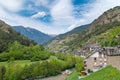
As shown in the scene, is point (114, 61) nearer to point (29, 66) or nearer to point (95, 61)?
point (95, 61)

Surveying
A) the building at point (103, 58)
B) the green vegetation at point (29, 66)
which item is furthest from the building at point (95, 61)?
the green vegetation at point (29, 66)

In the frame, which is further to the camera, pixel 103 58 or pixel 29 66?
pixel 29 66

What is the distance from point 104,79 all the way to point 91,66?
1090 inches

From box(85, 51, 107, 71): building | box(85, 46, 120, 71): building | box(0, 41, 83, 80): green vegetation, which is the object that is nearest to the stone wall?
box(85, 46, 120, 71): building

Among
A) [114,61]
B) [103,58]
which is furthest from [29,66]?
[114,61]

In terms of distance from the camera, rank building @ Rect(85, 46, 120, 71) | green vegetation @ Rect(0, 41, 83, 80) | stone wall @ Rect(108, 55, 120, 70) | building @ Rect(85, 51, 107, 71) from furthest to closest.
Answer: green vegetation @ Rect(0, 41, 83, 80)
building @ Rect(85, 51, 107, 71)
building @ Rect(85, 46, 120, 71)
stone wall @ Rect(108, 55, 120, 70)

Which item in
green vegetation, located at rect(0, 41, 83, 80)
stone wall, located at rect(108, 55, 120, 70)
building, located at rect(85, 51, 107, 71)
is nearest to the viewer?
stone wall, located at rect(108, 55, 120, 70)

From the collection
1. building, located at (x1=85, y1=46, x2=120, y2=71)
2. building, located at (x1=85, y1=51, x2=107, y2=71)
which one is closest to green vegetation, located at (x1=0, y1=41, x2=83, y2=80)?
building, located at (x1=85, y1=51, x2=107, y2=71)

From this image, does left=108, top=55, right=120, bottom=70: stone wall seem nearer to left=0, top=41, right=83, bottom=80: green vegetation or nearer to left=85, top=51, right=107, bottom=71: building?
left=85, top=51, right=107, bottom=71: building

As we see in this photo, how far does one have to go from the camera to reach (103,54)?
2645 inches

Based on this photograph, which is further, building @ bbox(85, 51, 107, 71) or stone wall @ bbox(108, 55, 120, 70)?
building @ bbox(85, 51, 107, 71)

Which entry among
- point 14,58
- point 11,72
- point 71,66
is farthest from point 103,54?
point 14,58

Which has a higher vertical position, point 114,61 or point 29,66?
point 114,61

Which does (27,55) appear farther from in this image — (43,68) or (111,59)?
(111,59)
